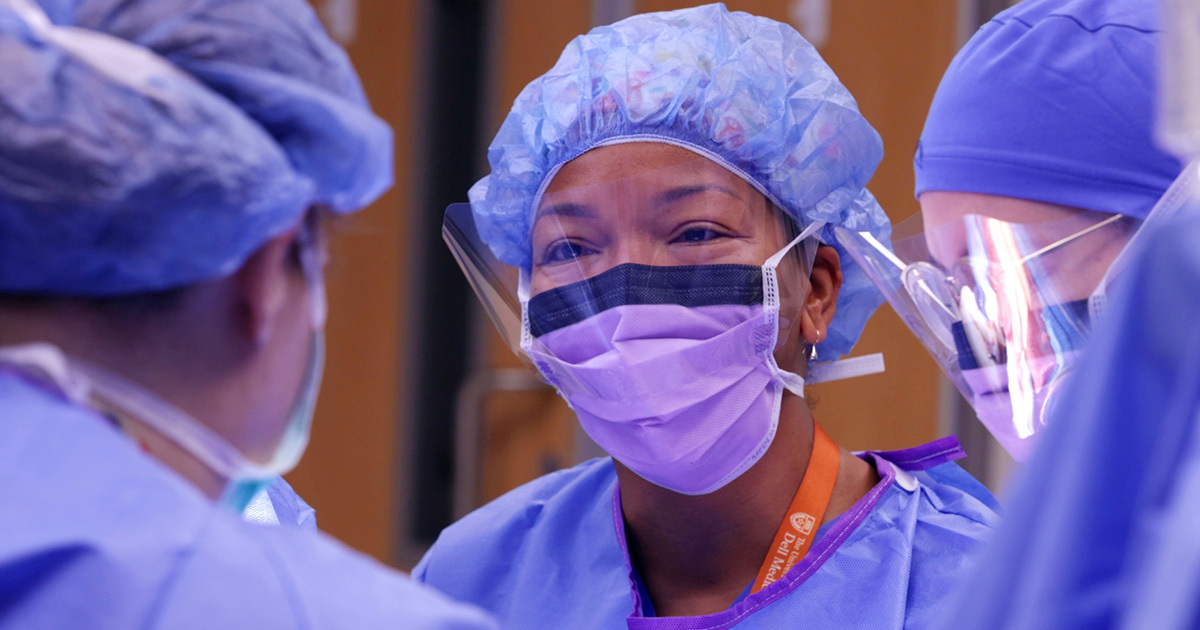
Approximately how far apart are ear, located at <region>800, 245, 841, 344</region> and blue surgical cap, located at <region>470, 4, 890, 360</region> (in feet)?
0.09

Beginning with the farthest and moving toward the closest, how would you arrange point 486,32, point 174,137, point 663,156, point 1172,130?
point 486,32
point 663,156
point 174,137
point 1172,130

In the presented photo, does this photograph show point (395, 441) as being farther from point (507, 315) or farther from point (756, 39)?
point (756, 39)

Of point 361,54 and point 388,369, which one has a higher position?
point 361,54

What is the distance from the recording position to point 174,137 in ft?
2.26

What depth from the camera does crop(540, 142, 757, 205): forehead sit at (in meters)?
1.27

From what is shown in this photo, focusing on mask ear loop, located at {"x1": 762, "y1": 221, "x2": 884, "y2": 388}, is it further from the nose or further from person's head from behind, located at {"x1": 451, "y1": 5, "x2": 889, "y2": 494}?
the nose

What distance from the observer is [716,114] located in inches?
50.4

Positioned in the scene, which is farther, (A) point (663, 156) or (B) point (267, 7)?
(A) point (663, 156)

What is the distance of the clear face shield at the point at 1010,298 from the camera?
1055 millimetres

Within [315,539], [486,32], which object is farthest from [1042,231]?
[486,32]

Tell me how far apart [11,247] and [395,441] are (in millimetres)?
2812

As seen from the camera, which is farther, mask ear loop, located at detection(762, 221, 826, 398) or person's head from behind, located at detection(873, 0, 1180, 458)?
mask ear loop, located at detection(762, 221, 826, 398)

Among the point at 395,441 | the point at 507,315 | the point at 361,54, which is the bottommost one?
the point at 395,441

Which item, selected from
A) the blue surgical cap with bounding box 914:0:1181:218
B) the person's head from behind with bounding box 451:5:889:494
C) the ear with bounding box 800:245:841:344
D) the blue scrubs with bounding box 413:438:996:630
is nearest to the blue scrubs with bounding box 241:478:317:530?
the blue scrubs with bounding box 413:438:996:630
